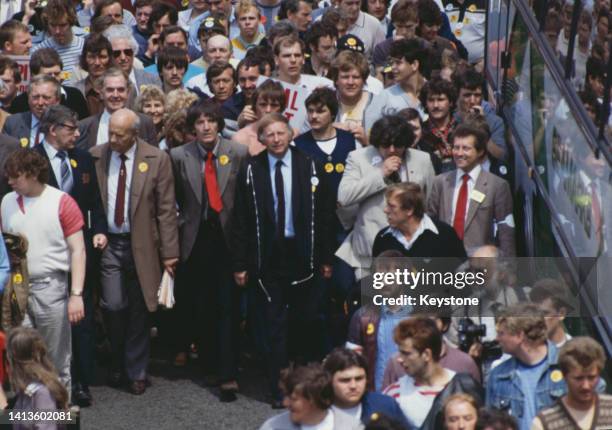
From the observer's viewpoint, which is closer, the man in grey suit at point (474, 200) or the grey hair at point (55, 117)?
the man in grey suit at point (474, 200)

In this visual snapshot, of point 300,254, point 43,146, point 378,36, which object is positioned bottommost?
point 300,254

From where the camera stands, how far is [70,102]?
13.8 m

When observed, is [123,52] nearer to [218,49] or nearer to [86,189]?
[218,49]

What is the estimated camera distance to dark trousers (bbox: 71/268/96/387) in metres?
12.2

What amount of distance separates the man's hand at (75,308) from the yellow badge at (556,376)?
368 cm

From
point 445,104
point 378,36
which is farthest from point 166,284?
point 378,36

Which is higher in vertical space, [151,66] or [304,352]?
[151,66]

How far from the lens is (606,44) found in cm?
1007

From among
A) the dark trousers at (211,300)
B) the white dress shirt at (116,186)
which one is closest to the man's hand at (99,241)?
the white dress shirt at (116,186)

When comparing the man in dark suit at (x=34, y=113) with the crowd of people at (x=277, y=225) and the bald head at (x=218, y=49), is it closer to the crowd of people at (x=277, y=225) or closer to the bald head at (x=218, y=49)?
the crowd of people at (x=277, y=225)

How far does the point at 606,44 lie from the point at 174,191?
375 centimetres

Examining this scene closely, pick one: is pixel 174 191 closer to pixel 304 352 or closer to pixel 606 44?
pixel 304 352

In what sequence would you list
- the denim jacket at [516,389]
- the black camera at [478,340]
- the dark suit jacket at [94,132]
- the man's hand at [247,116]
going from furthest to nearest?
the man's hand at [247,116]
the dark suit jacket at [94,132]
the black camera at [478,340]
the denim jacket at [516,389]

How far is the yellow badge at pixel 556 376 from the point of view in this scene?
368 inches
